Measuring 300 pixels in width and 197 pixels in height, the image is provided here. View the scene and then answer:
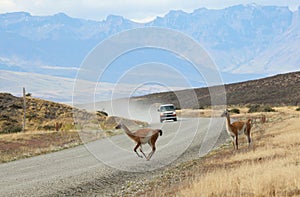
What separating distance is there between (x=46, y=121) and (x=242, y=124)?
149 feet

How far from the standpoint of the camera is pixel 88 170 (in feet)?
59.3

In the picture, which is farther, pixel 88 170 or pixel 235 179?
pixel 88 170

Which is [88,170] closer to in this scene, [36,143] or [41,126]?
[36,143]

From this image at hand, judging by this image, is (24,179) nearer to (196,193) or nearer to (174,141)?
(196,193)

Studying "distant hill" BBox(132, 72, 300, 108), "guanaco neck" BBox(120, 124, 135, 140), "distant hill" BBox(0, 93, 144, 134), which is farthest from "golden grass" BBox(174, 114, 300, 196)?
Result: "distant hill" BBox(132, 72, 300, 108)

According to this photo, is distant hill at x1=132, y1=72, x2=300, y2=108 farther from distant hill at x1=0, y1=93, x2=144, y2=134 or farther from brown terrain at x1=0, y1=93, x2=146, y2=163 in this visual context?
brown terrain at x1=0, y1=93, x2=146, y2=163

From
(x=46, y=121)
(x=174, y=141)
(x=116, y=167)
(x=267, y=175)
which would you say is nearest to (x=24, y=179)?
(x=116, y=167)

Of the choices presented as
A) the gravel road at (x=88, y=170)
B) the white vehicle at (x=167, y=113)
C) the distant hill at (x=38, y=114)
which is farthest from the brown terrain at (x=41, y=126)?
the white vehicle at (x=167, y=113)

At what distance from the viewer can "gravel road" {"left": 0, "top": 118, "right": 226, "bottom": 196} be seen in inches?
568

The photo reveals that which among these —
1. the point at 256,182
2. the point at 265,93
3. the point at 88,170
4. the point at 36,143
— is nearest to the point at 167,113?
the point at 36,143

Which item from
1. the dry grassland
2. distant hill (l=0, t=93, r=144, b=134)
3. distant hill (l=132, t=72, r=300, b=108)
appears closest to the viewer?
the dry grassland

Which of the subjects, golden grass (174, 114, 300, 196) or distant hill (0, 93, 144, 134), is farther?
distant hill (0, 93, 144, 134)

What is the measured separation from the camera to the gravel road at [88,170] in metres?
14.4

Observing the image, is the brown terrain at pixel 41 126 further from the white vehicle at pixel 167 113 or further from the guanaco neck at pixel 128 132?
the white vehicle at pixel 167 113
